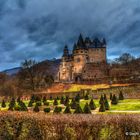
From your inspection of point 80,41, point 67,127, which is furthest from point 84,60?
point 67,127

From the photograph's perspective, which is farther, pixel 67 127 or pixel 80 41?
pixel 80 41

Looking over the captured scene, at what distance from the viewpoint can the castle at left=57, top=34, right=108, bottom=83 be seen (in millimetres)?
103750

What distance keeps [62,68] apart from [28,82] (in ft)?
101

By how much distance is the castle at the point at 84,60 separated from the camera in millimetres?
103750

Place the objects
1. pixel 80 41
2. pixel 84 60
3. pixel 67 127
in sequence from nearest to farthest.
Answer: pixel 67 127 → pixel 84 60 → pixel 80 41

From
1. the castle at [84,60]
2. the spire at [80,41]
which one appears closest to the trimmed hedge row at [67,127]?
the castle at [84,60]

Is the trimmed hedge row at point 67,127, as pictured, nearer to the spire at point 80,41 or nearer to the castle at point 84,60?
the castle at point 84,60

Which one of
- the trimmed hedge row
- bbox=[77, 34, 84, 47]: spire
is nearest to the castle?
bbox=[77, 34, 84, 47]: spire

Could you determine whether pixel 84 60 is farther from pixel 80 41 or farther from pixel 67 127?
pixel 67 127

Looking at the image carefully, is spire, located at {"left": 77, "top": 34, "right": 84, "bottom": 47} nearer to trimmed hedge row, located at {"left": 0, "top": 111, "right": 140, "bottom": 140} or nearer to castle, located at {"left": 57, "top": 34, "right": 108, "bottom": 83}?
castle, located at {"left": 57, "top": 34, "right": 108, "bottom": 83}

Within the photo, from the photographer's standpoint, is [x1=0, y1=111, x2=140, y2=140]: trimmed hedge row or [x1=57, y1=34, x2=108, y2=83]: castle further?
[x1=57, y1=34, x2=108, y2=83]: castle

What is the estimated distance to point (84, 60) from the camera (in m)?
116

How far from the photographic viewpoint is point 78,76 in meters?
105

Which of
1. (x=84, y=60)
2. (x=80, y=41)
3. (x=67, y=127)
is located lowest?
(x=67, y=127)
